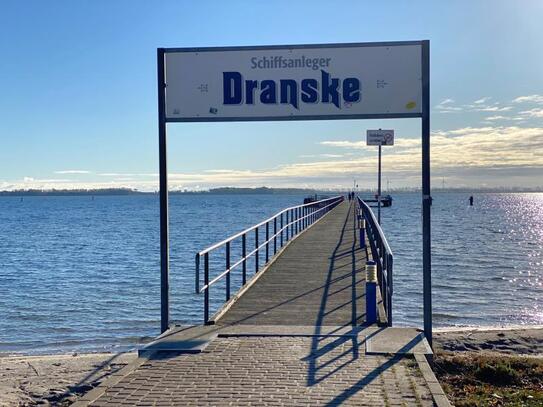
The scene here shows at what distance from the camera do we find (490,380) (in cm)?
764

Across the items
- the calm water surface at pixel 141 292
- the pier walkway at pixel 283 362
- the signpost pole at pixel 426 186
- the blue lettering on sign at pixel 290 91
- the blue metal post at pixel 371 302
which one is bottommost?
the calm water surface at pixel 141 292

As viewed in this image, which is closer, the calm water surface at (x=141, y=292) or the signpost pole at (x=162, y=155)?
the signpost pole at (x=162, y=155)

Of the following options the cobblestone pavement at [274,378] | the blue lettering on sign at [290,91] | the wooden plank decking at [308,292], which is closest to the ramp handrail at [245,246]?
the wooden plank decking at [308,292]

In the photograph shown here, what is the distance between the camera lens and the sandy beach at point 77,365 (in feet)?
31.7

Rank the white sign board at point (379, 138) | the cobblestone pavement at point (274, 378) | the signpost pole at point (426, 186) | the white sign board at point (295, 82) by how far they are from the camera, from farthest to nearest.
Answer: the white sign board at point (379, 138) < the white sign board at point (295, 82) < the signpost pole at point (426, 186) < the cobblestone pavement at point (274, 378)

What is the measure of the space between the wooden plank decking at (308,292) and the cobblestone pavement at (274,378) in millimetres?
1545

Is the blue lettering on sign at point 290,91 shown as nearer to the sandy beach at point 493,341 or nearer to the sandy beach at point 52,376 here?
the sandy beach at point 52,376

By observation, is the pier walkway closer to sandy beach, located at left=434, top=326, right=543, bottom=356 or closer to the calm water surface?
sandy beach, located at left=434, top=326, right=543, bottom=356

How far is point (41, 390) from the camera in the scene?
999 centimetres

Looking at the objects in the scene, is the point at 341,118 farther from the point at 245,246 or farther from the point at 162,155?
the point at 245,246

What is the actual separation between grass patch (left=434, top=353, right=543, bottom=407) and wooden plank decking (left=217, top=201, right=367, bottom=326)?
1.36 meters

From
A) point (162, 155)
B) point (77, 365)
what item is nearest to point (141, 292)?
point (77, 365)

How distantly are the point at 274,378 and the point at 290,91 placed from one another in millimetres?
4044

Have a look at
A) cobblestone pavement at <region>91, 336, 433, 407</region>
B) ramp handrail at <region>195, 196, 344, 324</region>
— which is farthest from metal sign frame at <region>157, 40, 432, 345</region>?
cobblestone pavement at <region>91, 336, 433, 407</region>
